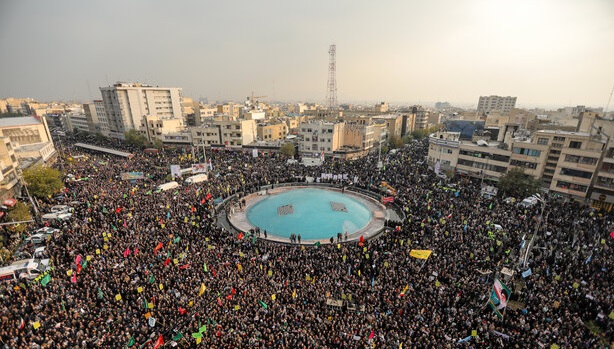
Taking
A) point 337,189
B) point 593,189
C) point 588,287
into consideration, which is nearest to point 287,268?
point 588,287

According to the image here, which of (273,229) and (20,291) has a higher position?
(20,291)

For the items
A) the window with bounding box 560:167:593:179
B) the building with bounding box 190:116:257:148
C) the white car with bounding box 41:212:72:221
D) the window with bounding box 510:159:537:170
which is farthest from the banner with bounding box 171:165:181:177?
the window with bounding box 560:167:593:179

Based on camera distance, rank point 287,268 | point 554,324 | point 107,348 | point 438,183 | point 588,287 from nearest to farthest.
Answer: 1. point 107,348
2. point 554,324
3. point 588,287
4. point 287,268
5. point 438,183

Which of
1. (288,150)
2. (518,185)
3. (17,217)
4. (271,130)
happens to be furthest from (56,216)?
(518,185)

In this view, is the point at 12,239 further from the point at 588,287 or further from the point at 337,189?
the point at 588,287

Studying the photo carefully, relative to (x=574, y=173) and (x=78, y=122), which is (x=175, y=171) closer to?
(x=574, y=173)

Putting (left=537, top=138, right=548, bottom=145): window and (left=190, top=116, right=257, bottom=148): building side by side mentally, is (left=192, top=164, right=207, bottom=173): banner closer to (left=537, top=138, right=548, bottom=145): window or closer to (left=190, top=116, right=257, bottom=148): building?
(left=190, top=116, right=257, bottom=148): building
